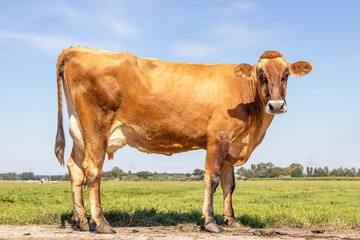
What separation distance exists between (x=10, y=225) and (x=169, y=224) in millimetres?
3454

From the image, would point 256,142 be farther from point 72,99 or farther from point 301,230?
point 72,99

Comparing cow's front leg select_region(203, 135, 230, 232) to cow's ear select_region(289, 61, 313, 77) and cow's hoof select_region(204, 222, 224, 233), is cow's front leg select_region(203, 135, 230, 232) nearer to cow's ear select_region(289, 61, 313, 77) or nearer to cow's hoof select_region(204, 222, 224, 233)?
cow's hoof select_region(204, 222, 224, 233)

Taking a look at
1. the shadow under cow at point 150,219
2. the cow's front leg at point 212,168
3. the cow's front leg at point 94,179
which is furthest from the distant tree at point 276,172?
the cow's front leg at point 94,179

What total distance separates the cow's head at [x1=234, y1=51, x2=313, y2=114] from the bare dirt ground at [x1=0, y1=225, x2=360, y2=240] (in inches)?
91.1

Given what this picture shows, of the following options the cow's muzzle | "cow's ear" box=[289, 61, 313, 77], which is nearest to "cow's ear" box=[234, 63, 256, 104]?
"cow's ear" box=[289, 61, 313, 77]

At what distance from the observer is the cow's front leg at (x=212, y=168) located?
25.6 ft

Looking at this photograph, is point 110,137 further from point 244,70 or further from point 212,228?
point 244,70

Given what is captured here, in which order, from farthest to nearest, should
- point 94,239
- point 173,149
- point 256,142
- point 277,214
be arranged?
point 277,214 < point 256,142 < point 173,149 < point 94,239

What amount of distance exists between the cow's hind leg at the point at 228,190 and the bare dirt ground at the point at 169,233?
21.6 inches

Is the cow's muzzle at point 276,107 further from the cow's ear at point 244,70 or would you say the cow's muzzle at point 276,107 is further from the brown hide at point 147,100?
the cow's ear at point 244,70

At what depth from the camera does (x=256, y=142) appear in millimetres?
8938

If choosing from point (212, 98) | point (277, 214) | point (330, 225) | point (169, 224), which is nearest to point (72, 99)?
point (212, 98)

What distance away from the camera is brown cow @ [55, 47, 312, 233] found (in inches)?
309

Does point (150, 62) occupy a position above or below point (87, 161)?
above
